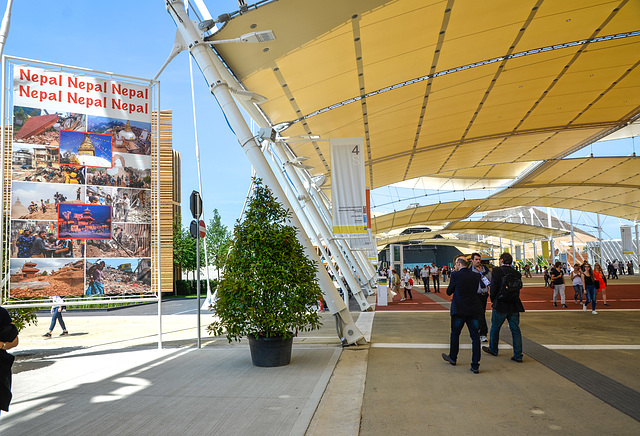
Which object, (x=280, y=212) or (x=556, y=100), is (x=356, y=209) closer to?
(x=280, y=212)

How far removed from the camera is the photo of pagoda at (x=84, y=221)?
8.59 m

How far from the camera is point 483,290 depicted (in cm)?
973

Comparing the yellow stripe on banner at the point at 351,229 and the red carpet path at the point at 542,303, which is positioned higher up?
the yellow stripe on banner at the point at 351,229

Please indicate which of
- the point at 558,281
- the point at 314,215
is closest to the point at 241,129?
the point at 314,215

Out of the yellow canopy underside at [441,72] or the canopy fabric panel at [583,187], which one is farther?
the canopy fabric panel at [583,187]

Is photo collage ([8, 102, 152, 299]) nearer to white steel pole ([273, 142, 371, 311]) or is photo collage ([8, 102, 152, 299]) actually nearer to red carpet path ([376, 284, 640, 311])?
white steel pole ([273, 142, 371, 311])

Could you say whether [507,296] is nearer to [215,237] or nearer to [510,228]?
[215,237]

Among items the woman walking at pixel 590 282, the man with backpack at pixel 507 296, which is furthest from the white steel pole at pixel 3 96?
the woman walking at pixel 590 282

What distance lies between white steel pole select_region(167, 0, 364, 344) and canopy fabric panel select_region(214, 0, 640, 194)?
0.65 m

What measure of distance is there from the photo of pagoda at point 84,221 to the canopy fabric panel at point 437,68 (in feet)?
14.0

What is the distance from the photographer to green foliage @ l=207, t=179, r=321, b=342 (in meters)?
7.73

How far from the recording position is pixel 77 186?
8.74 metres

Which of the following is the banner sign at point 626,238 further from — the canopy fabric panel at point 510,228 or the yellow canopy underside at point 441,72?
the yellow canopy underside at point 441,72

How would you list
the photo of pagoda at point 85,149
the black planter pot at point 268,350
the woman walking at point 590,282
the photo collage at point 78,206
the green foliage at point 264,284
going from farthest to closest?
the woman walking at point 590,282
the photo of pagoda at point 85,149
the photo collage at point 78,206
the black planter pot at point 268,350
the green foliage at point 264,284
